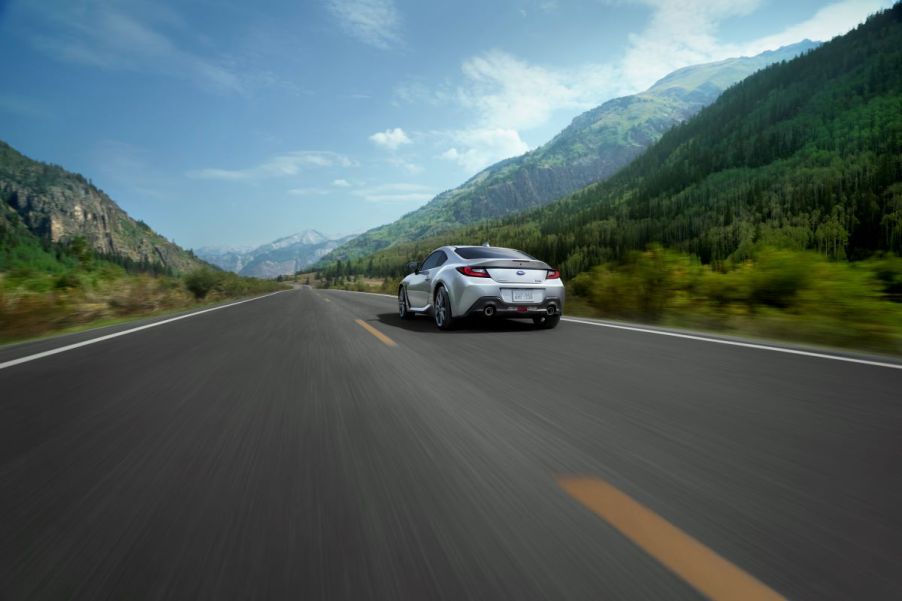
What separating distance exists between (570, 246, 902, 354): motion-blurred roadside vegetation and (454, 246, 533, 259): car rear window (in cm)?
363

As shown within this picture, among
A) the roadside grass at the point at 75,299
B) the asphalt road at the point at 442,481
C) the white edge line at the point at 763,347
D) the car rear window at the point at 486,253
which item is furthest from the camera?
the roadside grass at the point at 75,299

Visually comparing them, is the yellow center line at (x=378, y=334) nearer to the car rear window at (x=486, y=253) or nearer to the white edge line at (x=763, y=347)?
the car rear window at (x=486, y=253)

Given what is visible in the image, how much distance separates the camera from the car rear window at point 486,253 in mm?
8812

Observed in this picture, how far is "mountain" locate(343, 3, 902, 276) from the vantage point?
8212 centimetres

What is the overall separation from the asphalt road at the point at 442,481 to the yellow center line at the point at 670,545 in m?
0.03

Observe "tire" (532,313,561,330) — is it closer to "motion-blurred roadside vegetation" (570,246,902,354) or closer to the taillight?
the taillight

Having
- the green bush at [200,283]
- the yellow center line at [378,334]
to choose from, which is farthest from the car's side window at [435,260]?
the green bush at [200,283]

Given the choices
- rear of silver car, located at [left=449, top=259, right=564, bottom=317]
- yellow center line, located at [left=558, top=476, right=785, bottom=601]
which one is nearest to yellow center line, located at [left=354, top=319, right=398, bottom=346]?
rear of silver car, located at [left=449, top=259, right=564, bottom=317]

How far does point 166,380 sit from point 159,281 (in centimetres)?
1707

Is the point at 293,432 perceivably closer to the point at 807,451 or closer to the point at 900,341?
the point at 807,451

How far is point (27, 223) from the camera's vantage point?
183 meters

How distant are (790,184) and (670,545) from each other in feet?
536

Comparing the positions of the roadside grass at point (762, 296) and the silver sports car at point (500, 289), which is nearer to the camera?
the roadside grass at point (762, 296)

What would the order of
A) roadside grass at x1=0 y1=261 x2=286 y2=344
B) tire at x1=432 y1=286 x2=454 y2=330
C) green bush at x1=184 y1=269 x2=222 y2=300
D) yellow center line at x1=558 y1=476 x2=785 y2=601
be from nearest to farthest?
yellow center line at x1=558 y1=476 x2=785 y2=601 → tire at x1=432 y1=286 x2=454 y2=330 → roadside grass at x1=0 y1=261 x2=286 y2=344 → green bush at x1=184 y1=269 x2=222 y2=300
